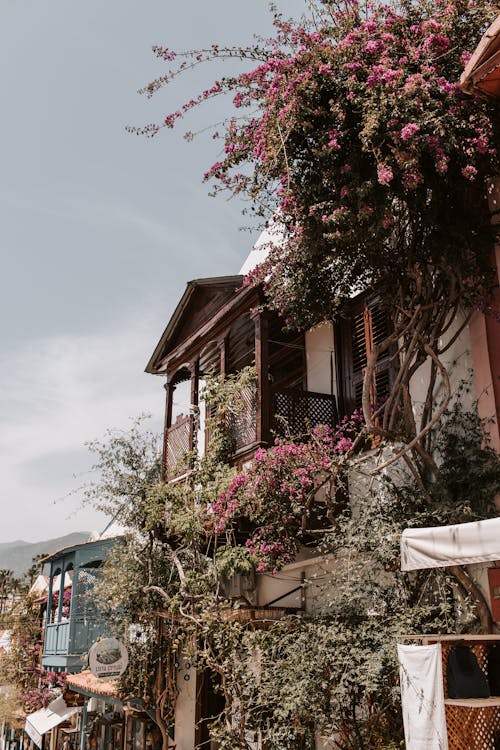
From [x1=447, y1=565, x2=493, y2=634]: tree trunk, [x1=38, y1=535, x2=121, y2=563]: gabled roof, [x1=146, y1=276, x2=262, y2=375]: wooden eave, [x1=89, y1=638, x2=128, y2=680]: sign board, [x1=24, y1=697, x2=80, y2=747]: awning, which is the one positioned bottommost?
[x1=24, y1=697, x2=80, y2=747]: awning

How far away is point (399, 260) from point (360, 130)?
1774 millimetres

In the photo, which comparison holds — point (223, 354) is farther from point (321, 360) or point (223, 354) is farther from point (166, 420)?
point (166, 420)

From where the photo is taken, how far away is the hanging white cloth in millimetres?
6645

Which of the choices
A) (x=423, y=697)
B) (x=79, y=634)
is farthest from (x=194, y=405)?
(x=79, y=634)

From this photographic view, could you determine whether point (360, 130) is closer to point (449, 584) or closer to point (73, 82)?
point (73, 82)

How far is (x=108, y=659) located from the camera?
13766 millimetres

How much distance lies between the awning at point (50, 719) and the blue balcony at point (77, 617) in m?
1.10

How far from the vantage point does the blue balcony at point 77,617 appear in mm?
18016

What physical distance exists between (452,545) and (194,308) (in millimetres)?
9182

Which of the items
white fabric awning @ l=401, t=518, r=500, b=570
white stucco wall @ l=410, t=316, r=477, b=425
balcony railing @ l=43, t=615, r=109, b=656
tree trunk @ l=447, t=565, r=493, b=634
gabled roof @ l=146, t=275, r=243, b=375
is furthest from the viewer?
balcony railing @ l=43, t=615, r=109, b=656

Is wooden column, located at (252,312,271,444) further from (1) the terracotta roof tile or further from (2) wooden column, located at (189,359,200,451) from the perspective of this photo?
(1) the terracotta roof tile

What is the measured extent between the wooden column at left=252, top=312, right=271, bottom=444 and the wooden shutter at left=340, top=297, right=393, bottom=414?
136 cm

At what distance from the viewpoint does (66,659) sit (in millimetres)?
18438

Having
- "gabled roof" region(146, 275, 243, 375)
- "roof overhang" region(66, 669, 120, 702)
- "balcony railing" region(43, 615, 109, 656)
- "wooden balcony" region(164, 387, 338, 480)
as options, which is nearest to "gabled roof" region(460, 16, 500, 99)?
"wooden balcony" region(164, 387, 338, 480)
